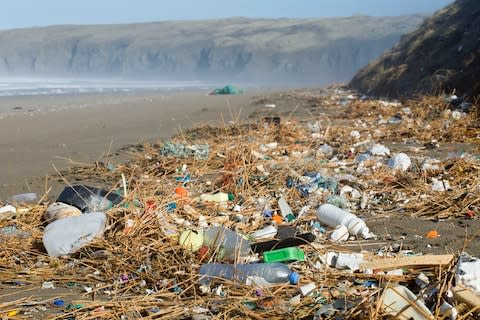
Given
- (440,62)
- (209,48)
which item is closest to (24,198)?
(440,62)

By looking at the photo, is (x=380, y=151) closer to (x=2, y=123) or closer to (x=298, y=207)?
(x=298, y=207)

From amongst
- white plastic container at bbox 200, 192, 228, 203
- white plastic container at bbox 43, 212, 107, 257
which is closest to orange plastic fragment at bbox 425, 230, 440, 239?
white plastic container at bbox 200, 192, 228, 203

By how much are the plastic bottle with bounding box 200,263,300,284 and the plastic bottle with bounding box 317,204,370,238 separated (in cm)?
85

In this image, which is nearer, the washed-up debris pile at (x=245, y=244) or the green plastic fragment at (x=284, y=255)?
the washed-up debris pile at (x=245, y=244)

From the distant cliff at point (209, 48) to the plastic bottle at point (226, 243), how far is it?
54.4 meters

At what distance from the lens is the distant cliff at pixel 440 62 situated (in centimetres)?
1123

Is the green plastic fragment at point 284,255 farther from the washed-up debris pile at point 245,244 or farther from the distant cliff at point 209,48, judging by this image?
the distant cliff at point 209,48

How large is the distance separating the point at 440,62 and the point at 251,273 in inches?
490

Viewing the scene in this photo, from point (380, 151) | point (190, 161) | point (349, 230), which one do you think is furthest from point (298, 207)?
point (380, 151)

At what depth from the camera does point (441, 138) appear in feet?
22.2

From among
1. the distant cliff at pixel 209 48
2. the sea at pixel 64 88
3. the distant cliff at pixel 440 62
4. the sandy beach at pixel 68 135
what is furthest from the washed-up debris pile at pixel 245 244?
the distant cliff at pixel 209 48

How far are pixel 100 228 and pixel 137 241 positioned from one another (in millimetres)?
268

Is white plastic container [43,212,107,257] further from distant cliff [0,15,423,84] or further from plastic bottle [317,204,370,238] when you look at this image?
distant cliff [0,15,423,84]

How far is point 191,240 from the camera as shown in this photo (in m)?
3.16
